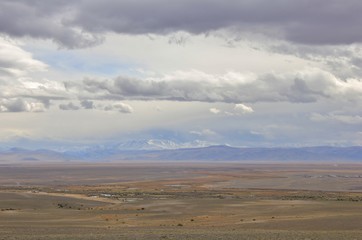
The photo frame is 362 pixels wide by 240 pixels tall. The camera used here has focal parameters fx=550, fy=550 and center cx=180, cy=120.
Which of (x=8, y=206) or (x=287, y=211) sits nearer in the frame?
(x=287, y=211)

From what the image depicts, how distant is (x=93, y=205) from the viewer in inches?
2815

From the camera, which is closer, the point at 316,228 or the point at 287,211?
the point at 316,228

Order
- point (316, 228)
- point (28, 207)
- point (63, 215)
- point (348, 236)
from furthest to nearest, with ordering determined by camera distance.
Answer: point (28, 207) < point (63, 215) < point (316, 228) < point (348, 236)

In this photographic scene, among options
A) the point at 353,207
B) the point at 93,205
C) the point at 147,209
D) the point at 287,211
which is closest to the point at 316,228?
the point at 287,211

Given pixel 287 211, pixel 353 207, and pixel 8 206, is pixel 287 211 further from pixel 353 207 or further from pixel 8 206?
pixel 8 206

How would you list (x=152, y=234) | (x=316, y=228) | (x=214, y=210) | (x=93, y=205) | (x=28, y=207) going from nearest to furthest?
1. (x=152, y=234)
2. (x=316, y=228)
3. (x=214, y=210)
4. (x=28, y=207)
5. (x=93, y=205)

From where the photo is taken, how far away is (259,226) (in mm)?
42000

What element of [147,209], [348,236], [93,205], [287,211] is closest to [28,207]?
[93,205]

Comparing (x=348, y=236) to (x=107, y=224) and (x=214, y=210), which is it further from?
(x=214, y=210)

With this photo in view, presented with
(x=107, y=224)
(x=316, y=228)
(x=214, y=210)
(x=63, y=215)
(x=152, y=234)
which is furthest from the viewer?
(x=214, y=210)

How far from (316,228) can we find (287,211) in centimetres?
1632

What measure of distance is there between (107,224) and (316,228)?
16.9 meters

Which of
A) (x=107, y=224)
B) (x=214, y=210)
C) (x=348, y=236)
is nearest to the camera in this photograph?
(x=348, y=236)

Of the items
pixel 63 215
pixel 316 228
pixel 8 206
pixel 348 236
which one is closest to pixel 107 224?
pixel 63 215
